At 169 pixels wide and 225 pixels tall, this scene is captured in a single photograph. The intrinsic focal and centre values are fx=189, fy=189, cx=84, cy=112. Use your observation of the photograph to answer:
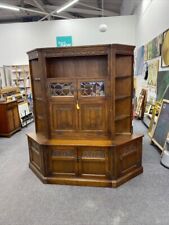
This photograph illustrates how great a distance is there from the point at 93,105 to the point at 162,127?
1.82 m

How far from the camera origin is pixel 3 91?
5848 millimetres

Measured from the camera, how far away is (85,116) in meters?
2.91

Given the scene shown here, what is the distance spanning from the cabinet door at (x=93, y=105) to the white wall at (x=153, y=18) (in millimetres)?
2489

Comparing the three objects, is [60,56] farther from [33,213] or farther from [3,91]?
[3,91]

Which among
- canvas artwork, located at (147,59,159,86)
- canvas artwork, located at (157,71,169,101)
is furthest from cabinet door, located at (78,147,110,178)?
canvas artwork, located at (147,59,159,86)

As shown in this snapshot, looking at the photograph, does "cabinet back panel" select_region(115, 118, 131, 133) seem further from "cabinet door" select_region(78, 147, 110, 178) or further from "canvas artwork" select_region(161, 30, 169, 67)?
"canvas artwork" select_region(161, 30, 169, 67)

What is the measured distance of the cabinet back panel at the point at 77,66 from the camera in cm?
289

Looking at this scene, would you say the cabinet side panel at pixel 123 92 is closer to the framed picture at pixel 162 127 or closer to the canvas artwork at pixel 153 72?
the framed picture at pixel 162 127

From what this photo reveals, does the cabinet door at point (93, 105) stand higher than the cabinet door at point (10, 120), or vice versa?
the cabinet door at point (93, 105)

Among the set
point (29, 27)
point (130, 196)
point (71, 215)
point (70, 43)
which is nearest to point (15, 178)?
point (71, 215)

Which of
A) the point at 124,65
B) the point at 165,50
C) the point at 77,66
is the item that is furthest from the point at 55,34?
the point at 124,65

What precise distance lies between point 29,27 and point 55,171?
23.9 feet

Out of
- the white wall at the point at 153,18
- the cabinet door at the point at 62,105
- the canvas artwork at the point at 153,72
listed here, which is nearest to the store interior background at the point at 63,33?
the white wall at the point at 153,18

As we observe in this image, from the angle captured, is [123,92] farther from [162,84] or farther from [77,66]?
[162,84]
